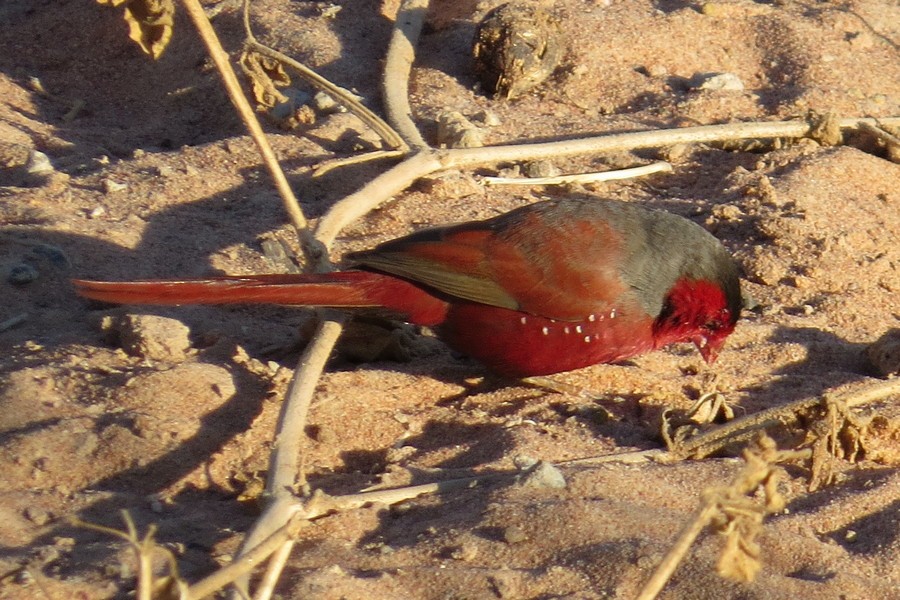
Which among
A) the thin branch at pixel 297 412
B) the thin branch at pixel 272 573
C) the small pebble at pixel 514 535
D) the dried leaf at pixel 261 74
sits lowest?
the small pebble at pixel 514 535

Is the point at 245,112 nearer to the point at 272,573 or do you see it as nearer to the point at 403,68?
the point at 272,573

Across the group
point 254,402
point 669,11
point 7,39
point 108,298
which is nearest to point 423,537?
point 254,402

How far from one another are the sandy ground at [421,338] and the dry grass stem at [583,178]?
0.19 ft

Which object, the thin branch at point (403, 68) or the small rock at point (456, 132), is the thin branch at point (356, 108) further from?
the small rock at point (456, 132)

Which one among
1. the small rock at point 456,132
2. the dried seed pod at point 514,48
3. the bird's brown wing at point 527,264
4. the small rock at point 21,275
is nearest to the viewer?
the bird's brown wing at point 527,264

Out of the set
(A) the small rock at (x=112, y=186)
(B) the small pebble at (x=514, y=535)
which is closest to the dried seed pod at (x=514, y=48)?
(A) the small rock at (x=112, y=186)

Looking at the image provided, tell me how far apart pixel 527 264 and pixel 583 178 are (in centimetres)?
130

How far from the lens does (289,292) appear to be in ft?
13.5

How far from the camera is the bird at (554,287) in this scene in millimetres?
4358

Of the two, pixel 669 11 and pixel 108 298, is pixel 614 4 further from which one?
pixel 108 298

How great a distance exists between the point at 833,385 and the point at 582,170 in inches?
70.0

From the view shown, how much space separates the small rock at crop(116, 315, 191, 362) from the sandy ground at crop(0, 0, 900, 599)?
→ 0.03 meters

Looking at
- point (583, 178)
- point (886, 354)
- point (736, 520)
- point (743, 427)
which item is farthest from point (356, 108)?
point (736, 520)

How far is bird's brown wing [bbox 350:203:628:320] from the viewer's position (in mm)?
4355
